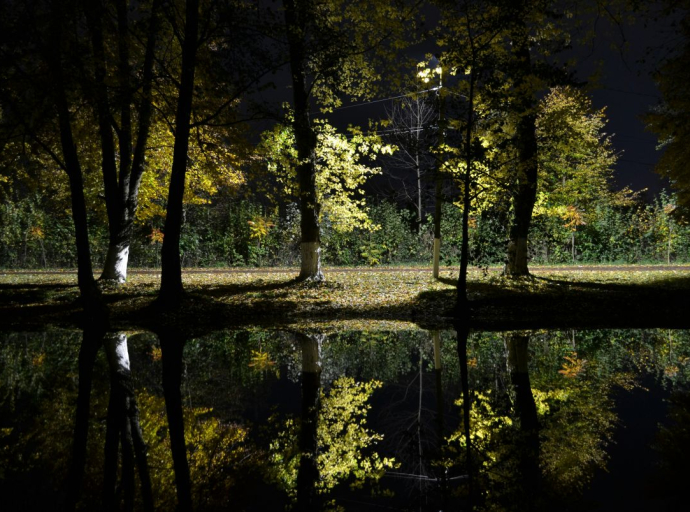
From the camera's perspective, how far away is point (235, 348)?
25.8ft

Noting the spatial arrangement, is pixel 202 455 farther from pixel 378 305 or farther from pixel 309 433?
pixel 378 305

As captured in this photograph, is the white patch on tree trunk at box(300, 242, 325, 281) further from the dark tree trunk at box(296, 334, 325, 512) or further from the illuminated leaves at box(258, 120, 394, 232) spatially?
the dark tree trunk at box(296, 334, 325, 512)

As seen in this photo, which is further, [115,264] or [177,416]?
[115,264]

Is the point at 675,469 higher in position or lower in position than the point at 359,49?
lower

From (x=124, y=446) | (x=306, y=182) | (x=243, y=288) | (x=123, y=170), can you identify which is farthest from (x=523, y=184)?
(x=124, y=446)

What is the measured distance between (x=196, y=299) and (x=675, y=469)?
1088 centimetres

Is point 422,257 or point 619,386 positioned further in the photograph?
point 422,257

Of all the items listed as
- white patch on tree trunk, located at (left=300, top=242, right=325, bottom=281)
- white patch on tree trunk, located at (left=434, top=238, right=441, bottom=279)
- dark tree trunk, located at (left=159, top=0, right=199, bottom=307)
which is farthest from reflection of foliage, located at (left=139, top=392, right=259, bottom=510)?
white patch on tree trunk, located at (left=434, top=238, right=441, bottom=279)

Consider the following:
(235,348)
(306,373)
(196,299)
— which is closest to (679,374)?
(306,373)

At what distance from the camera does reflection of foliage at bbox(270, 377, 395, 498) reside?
3.15m

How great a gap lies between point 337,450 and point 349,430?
16.4 inches

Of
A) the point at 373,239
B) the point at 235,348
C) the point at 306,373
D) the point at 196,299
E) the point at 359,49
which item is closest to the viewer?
the point at 306,373

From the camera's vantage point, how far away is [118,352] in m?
7.24

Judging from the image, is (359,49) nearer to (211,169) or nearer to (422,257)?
(211,169)
